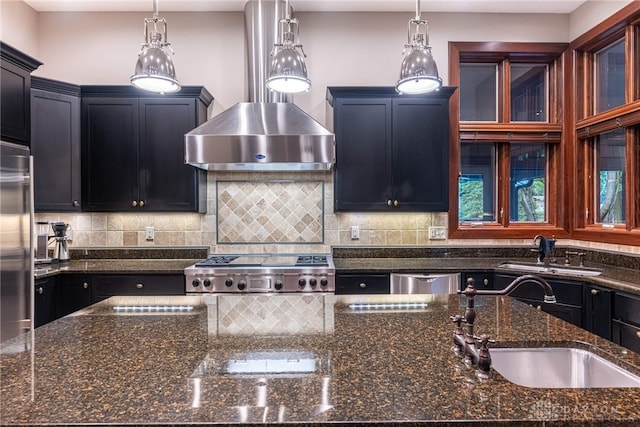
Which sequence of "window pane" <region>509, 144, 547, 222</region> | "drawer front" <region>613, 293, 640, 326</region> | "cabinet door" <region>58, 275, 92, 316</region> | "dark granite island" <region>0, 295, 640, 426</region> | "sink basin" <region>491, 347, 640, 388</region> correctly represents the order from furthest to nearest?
"window pane" <region>509, 144, 547, 222</region> < "cabinet door" <region>58, 275, 92, 316</region> < "drawer front" <region>613, 293, 640, 326</region> < "sink basin" <region>491, 347, 640, 388</region> < "dark granite island" <region>0, 295, 640, 426</region>

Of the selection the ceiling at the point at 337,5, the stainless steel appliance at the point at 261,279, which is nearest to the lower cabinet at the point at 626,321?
the stainless steel appliance at the point at 261,279

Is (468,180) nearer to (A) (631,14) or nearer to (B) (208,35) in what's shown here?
(A) (631,14)

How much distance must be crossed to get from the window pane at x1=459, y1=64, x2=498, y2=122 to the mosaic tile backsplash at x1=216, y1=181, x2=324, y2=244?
5.38ft

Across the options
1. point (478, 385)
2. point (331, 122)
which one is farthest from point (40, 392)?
point (331, 122)

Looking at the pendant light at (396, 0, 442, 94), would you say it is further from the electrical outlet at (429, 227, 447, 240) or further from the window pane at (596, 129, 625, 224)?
the window pane at (596, 129, 625, 224)

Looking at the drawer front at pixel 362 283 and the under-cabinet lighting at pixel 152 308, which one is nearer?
the under-cabinet lighting at pixel 152 308

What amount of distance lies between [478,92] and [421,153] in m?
1.07

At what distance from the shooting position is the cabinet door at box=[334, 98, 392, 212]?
10.6 ft

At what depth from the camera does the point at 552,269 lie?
2.87m

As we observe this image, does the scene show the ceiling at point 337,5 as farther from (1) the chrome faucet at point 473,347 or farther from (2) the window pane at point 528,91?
(1) the chrome faucet at point 473,347

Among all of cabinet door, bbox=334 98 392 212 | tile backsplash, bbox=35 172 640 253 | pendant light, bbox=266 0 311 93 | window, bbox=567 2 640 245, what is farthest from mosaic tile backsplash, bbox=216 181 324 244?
window, bbox=567 2 640 245

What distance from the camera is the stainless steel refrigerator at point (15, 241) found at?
232 centimetres

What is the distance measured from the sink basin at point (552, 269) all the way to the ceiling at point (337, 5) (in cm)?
237

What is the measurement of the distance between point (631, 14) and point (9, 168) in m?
4.51
